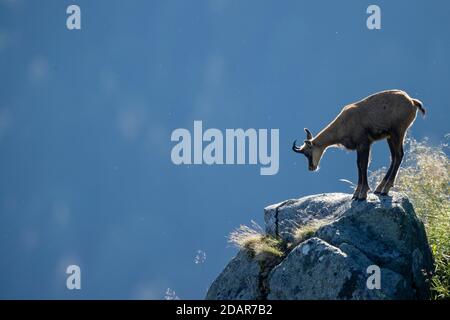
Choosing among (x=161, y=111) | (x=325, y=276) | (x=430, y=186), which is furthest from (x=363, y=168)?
(x=161, y=111)

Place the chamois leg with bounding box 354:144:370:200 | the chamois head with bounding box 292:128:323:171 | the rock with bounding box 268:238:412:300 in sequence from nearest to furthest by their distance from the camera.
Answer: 1. the rock with bounding box 268:238:412:300
2. the chamois leg with bounding box 354:144:370:200
3. the chamois head with bounding box 292:128:323:171

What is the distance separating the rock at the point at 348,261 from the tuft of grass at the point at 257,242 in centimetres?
14

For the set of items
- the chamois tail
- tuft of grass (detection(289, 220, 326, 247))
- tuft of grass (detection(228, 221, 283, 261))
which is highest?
the chamois tail

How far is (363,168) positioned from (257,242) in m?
2.30

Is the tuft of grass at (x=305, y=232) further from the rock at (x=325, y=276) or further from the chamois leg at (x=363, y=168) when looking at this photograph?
the chamois leg at (x=363, y=168)

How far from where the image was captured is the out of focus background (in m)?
118

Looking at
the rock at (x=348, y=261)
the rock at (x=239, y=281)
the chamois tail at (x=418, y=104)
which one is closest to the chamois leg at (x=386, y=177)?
the rock at (x=348, y=261)

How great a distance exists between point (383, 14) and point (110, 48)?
175ft

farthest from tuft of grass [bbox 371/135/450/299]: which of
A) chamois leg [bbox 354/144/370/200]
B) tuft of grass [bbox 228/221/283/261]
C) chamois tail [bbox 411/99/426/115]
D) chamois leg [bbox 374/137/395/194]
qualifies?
tuft of grass [bbox 228/221/283/261]

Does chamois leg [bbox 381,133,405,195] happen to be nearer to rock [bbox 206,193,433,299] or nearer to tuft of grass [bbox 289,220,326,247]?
rock [bbox 206,193,433,299]

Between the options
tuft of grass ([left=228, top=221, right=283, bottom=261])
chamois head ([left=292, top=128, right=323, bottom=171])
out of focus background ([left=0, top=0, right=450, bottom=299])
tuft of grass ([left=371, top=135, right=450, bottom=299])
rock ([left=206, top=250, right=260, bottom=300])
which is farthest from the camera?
out of focus background ([left=0, top=0, right=450, bottom=299])

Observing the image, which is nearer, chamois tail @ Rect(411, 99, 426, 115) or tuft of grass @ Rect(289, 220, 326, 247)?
tuft of grass @ Rect(289, 220, 326, 247)

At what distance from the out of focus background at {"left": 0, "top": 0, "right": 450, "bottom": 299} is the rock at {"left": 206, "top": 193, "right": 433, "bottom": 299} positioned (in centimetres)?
7827

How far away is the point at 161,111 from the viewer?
504ft
